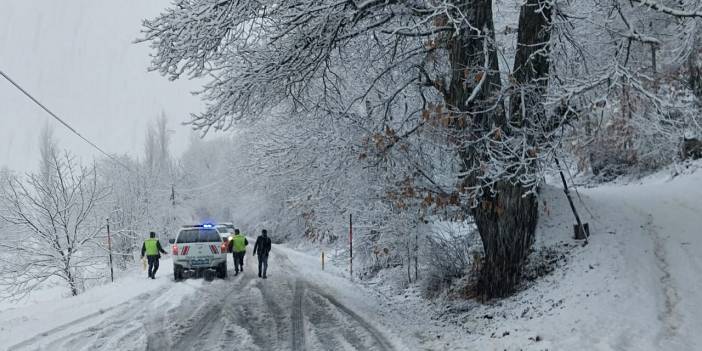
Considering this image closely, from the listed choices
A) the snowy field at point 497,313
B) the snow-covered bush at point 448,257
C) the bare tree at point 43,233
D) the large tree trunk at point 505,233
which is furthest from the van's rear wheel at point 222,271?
the large tree trunk at point 505,233

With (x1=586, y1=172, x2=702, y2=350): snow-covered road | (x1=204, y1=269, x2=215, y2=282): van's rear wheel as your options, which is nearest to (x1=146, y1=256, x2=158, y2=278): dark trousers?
(x1=204, y1=269, x2=215, y2=282): van's rear wheel

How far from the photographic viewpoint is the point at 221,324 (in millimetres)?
10477

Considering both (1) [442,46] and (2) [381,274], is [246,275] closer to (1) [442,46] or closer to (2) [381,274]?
(2) [381,274]

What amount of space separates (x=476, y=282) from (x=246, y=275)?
1091cm

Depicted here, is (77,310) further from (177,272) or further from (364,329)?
(364,329)

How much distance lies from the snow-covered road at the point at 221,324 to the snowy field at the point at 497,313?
0.03m

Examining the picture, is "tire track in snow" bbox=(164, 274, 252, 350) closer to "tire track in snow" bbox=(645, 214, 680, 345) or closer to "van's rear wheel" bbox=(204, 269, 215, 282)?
"van's rear wheel" bbox=(204, 269, 215, 282)

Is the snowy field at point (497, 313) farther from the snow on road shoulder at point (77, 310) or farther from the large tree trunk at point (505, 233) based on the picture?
the large tree trunk at point (505, 233)

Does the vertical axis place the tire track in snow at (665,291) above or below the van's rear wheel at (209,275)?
above

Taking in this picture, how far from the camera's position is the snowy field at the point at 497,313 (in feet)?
25.6

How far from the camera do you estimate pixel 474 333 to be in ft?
29.6

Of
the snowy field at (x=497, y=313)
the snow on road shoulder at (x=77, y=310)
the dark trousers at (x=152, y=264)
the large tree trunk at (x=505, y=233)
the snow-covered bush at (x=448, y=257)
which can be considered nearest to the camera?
the snowy field at (x=497, y=313)

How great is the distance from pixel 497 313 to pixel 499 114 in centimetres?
349

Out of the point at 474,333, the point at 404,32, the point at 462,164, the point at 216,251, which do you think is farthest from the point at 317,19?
the point at 216,251
